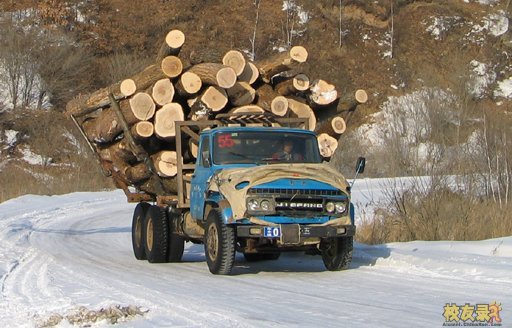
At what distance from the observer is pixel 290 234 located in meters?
10.6

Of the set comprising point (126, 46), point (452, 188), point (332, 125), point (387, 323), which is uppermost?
point (126, 46)

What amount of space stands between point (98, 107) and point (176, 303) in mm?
6771

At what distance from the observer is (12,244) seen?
15.7 m

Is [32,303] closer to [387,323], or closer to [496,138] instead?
[387,323]

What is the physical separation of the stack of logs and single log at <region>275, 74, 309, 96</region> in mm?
12

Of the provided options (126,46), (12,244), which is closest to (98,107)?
(12,244)

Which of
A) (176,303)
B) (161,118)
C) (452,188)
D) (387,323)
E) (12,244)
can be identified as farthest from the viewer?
(452,188)

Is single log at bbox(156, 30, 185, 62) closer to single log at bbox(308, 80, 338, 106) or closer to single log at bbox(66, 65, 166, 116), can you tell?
single log at bbox(66, 65, 166, 116)

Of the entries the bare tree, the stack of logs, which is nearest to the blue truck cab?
the stack of logs

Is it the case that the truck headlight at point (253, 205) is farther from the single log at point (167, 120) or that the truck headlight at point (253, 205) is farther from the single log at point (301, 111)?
the single log at point (301, 111)

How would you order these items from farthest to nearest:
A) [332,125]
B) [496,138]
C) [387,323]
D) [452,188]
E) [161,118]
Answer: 1. [496,138]
2. [452,188]
3. [332,125]
4. [161,118]
5. [387,323]

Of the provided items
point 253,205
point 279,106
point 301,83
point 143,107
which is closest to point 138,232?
point 143,107

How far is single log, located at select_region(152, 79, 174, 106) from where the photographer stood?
44.3 ft

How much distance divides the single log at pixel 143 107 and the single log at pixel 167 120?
6.3 inches
